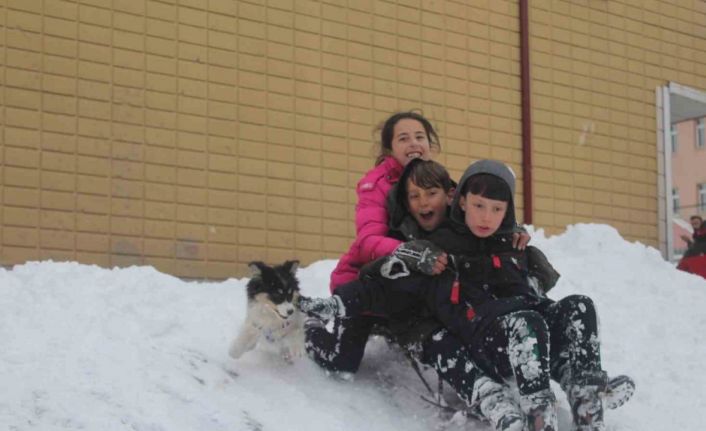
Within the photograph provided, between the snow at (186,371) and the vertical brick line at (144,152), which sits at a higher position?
the vertical brick line at (144,152)

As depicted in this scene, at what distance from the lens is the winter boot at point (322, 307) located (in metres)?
4.66

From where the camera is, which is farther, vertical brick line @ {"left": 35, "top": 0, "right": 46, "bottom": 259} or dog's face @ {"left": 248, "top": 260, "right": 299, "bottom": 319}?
vertical brick line @ {"left": 35, "top": 0, "right": 46, "bottom": 259}

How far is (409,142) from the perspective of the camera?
17.8 ft

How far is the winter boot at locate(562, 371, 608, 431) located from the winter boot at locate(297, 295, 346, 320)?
49.9 inches

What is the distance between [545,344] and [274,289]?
4.56 feet

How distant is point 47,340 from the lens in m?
4.37

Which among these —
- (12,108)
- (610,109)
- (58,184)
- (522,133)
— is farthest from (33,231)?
(610,109)

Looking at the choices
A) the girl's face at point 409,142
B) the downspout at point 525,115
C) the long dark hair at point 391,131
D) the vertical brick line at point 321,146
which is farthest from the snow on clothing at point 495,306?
the downspout at point 525,115

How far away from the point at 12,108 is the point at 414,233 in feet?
14.2

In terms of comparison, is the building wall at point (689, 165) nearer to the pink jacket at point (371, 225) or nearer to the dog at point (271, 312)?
the pink jacket at point (371, 225)

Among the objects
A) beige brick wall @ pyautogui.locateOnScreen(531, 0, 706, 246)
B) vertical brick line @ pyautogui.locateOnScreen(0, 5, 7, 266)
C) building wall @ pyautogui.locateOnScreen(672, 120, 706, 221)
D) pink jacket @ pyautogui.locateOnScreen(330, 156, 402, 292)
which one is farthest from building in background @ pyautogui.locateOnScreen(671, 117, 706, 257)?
pink jacket @ pyautogui.locateOnScreen(330, 156, 402, 292)

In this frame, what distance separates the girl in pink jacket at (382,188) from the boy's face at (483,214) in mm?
440

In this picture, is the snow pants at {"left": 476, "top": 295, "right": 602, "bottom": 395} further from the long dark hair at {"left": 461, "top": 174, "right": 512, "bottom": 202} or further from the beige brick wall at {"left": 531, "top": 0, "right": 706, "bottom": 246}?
the beige brick wall at {"left": 531, "top": 0, "right": 706, "bottom": 246}

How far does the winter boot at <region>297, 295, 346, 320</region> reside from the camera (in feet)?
15.3
